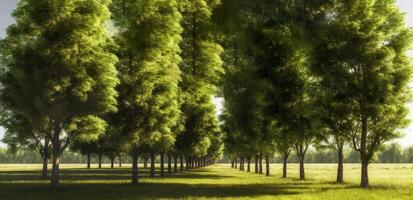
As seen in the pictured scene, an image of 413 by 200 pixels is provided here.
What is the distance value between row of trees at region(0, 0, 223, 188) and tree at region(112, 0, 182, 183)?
8cm

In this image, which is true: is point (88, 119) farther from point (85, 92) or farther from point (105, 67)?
point (105, 67)

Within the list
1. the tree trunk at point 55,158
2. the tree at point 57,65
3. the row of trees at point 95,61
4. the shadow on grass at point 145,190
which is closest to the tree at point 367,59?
the shadow on grass at point 145,190

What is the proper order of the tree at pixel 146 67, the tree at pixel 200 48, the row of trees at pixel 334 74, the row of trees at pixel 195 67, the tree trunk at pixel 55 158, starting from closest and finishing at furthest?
1. the tree at pixel 200 48
2. the row of trees at pixel 195 67
3. the tree trunk at pixel 55 158
4. the row of trees at pixel 334 74
5. the tree at pixel 146 67

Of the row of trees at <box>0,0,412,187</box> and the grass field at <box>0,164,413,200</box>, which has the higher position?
the row of trees at <box>0,0,412,187</box>

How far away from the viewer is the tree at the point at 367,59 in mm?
31438

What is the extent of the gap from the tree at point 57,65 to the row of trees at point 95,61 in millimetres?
65

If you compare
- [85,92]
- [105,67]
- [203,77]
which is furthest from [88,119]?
[203,77]

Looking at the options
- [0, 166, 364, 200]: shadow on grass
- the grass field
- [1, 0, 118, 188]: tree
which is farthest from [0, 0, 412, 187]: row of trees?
the grass field

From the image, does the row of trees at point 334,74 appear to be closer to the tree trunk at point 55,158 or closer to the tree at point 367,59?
the tree at point 367,59

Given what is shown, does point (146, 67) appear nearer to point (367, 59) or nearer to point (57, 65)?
point (57, 65)

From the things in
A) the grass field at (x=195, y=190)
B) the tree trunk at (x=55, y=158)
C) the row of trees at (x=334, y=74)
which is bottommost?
Result: the grass field at (x=195, y=190)

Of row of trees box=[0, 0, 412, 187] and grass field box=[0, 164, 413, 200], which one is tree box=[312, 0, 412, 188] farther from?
grass field box=[0, 164, 413, 200]

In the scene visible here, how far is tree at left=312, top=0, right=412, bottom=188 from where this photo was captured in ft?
103

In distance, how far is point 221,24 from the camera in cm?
2441
